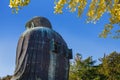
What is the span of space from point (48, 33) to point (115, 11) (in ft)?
12.1

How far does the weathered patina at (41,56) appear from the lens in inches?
543

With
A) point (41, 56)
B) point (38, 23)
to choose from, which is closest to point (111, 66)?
point (38, 23)

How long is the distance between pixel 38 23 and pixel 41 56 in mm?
1683

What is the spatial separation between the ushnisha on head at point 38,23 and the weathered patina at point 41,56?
0.46 meters

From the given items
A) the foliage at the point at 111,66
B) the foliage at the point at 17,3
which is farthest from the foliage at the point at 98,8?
the foliage at the point at 111,66

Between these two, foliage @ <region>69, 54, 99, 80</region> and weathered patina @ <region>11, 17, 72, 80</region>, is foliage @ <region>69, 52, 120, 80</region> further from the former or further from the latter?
weathered patina @ <region>11, 17, 72, 80</region>

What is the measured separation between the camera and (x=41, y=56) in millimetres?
14031

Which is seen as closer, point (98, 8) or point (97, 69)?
point (98, 8)

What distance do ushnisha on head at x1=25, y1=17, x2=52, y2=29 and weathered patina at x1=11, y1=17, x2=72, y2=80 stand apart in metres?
0.46

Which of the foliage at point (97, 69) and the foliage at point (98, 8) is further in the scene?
the foliage at point (97, 69)

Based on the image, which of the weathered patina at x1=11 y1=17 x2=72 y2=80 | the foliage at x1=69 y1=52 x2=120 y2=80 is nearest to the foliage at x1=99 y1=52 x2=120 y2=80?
the foliage at x1=69 y1=52 x2=120 y2=80

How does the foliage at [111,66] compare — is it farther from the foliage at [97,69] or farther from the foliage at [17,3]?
the foliage at [17,3]

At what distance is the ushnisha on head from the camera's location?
15188 mm

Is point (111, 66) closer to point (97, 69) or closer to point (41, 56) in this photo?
point (97, 69)
